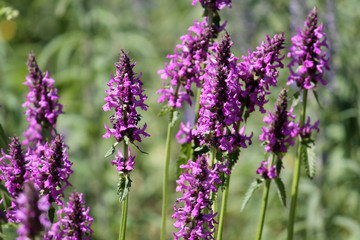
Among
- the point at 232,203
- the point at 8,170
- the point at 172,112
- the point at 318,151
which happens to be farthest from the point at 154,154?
the point at 8,170

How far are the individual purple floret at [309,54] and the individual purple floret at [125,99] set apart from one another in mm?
581

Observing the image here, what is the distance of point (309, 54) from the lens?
187 cm

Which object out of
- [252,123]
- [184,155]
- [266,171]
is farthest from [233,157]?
[252,123]

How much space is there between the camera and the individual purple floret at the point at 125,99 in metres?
1.59

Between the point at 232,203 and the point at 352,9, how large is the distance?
2.31 m

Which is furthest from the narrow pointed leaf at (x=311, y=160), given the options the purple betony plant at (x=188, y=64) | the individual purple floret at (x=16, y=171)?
the individual purple floret at (x=16, y=171)

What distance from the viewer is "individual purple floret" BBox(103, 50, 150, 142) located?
159 cm

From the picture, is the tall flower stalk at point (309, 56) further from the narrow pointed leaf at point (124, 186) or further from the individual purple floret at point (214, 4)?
the narrow pointed leaf at point (124, 186)

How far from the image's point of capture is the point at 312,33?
72.6 inches

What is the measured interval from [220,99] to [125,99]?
0.30m

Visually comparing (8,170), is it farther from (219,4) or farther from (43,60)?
(43,60)

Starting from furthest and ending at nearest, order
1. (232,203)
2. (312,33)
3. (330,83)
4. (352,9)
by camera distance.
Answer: (232,203), (352,9), (330,83), (312,33)

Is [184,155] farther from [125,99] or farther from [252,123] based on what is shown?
[252,123]

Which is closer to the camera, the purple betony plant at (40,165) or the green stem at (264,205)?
the purple betony plant at (40,165)
